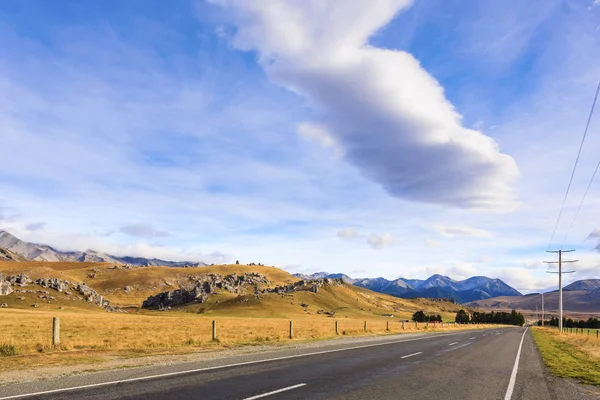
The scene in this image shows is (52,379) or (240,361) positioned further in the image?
(240,361)

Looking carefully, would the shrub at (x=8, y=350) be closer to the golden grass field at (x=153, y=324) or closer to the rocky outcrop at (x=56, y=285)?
the golden grass field at (x=153, y=324)

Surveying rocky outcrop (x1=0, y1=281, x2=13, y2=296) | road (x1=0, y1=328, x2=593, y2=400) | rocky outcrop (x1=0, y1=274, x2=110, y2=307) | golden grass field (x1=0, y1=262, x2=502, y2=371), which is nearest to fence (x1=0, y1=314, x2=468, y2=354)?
golden grass field (x1=0, y1=262, x2=502, y2=371)

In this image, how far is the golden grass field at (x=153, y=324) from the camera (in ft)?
63.9

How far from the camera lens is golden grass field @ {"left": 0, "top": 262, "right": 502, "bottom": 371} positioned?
1947 centimetres

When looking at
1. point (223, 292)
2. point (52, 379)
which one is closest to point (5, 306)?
point (223, 292)

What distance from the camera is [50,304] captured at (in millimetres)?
102125

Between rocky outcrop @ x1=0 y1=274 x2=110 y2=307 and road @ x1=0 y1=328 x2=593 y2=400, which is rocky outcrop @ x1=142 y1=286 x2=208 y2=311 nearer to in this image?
rocky outcrop @ x1=0 y1=274 x2=110 y2=307

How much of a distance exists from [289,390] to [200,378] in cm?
312

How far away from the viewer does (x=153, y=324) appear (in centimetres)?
5797

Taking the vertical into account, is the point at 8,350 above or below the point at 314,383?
below

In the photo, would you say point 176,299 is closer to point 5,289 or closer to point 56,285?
point 56,285

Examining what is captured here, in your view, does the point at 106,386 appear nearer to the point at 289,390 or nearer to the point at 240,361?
the point at 289,390

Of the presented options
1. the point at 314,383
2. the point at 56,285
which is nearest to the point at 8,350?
the point at 314,383

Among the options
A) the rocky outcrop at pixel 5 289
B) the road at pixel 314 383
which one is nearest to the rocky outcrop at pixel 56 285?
the rocky outcrop at pixel 5 289
